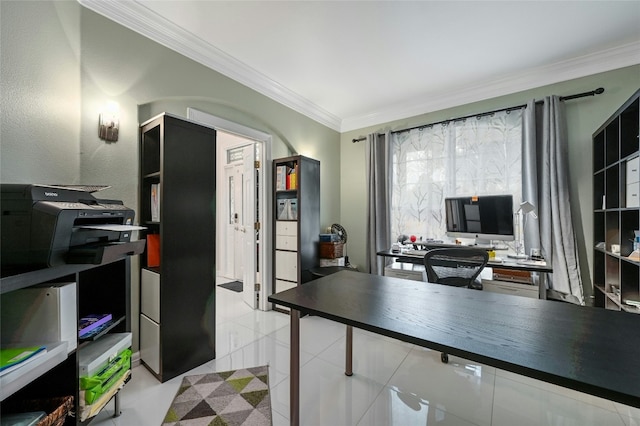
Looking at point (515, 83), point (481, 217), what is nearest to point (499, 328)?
point (481, 217)

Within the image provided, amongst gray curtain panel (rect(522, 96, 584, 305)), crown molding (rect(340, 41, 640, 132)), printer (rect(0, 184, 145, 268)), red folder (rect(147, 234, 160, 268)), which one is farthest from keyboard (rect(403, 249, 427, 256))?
printer (rect(0, 184, 145, 268))

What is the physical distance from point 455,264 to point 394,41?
6.85 ft

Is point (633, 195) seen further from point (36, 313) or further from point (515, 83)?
point (36, 313)

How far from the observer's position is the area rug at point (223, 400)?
4.98 feet

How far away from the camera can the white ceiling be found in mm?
2000

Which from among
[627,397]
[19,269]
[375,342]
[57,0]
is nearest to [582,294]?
[375,342]

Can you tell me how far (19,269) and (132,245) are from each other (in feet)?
1.30

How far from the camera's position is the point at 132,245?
4.40 feet

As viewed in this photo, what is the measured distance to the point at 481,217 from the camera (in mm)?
2955

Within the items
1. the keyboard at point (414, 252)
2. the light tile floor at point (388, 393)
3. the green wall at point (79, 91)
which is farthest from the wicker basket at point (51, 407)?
the keyboard at point (414, 252)

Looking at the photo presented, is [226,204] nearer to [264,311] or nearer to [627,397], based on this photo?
[264,311]

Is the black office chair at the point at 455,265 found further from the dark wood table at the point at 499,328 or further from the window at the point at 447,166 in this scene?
the window at the point at 447,166

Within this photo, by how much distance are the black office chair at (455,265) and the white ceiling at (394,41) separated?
1915 mm

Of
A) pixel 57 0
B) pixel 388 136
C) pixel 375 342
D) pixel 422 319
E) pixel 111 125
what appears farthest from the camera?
pixel 388 136
